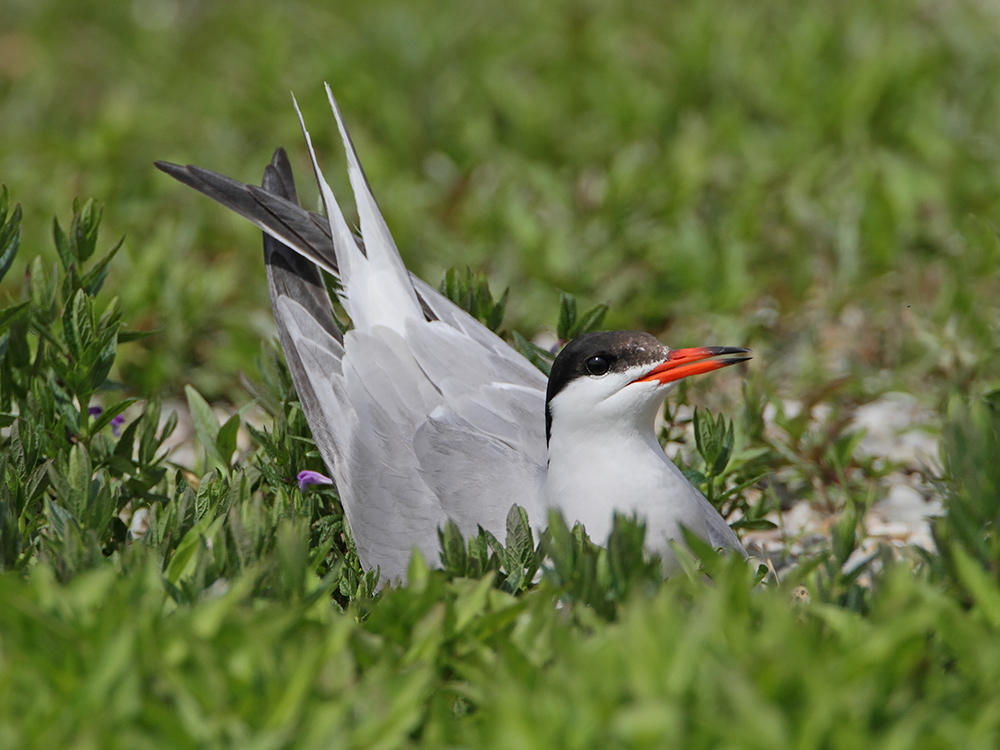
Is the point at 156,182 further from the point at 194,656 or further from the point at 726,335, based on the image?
the point at 194,656

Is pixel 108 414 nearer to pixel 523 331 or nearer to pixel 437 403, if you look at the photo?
pixel 437 403

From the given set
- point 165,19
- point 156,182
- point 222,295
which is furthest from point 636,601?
point 165,19

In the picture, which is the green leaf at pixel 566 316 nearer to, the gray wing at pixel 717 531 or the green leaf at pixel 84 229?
the gray wing at pixel 717 531

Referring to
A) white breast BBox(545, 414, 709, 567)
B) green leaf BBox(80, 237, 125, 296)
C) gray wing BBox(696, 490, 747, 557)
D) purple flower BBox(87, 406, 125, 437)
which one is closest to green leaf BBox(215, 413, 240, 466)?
purple flower BBox(87, 406, 125, 437)

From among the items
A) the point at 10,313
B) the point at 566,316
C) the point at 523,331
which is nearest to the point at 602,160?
the point at 523,331

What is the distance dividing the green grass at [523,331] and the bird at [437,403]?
0.51ft

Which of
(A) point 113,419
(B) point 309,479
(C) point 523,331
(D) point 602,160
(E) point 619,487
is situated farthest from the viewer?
(D) point 602,160

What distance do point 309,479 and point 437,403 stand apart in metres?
0.39

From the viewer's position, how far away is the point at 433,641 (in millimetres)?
1894

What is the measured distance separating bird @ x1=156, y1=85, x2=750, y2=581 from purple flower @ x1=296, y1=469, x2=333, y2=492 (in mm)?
34

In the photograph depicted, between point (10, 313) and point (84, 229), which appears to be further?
point (84, 229)

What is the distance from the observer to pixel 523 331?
4.43 metres

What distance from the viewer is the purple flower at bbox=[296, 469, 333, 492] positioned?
9.33 feet

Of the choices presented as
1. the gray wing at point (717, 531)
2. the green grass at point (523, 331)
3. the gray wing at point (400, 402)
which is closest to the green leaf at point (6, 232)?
the green grass at point (523, 331)
